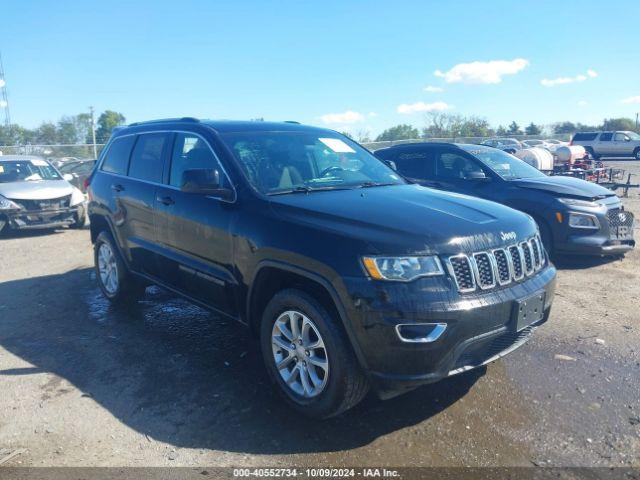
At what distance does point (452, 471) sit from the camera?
2887 mm

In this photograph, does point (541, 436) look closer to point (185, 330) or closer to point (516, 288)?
point (516, 288)

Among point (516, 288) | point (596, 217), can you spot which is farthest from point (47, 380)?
point (596, 217)

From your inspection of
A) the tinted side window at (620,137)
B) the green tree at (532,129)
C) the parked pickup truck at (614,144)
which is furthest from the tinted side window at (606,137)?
the green tree at (532,129)

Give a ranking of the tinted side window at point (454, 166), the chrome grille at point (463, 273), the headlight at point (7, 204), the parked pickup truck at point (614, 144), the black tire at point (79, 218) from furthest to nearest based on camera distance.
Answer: the parked pickup truck at point (614, 144) → the black tire at point (79, 218) → the headlight at point (7, 204) → the tinted side window at point (454, 166) → the chrome grille at point (463, 273)

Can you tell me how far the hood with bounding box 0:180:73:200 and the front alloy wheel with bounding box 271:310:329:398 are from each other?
29.1 ft

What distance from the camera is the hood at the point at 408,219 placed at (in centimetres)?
306

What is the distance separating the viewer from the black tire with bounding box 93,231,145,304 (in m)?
5.57

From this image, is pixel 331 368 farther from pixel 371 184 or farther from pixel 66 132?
pixel 66 132

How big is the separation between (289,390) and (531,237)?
198cm

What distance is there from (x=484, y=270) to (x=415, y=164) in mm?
5465

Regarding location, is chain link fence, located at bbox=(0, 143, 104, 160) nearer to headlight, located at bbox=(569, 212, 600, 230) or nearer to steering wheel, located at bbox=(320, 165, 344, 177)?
headlight, located at bbox=(569, 212, 600, 230)

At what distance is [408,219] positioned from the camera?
3.30 meters

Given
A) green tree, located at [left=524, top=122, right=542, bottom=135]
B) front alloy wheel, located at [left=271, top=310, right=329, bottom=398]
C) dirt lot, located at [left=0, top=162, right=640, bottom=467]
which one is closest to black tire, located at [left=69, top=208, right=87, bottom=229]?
dirt lot, located at [left=0, top=162, right=640, bottom=467]

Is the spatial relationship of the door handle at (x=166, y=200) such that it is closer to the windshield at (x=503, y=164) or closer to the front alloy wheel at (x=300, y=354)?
the front alloy wheel at (x=300, y=354)
